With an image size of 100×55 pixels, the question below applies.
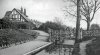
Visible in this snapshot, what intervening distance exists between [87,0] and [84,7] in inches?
64.3

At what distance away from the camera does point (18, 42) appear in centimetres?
1533

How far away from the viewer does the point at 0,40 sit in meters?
12.3

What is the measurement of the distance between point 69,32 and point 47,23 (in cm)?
1782

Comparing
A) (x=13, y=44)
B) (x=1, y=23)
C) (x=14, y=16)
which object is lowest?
(x=13, y=44)

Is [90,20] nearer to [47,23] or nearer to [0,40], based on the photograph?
[47,23]

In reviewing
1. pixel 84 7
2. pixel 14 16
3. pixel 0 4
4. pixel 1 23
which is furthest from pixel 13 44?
pixel 14 16

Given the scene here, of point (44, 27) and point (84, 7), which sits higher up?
point (84, 7)

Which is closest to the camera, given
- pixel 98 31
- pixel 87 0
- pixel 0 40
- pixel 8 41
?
pixel 0 40

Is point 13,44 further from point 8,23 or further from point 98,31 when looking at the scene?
point 98,31

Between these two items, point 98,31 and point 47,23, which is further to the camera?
point 47,23

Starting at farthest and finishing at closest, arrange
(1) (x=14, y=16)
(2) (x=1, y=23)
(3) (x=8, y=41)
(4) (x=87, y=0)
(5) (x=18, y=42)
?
(1) (x=14, y=16) < (4) (x=87, y=0) < (2) (x=1, y=23) < (5) (x=18, y=42) < (3) (x=8, y=41)

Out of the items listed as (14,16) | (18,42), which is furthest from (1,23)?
(14,16)

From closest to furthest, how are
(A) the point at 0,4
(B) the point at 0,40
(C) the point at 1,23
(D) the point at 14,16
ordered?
1. (A) the point at 0,4
2. (B) the point at 0,40
3. (C) the point at 1,23
4. (D) the point at 14,16

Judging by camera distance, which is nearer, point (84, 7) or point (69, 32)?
point (69, 32)
